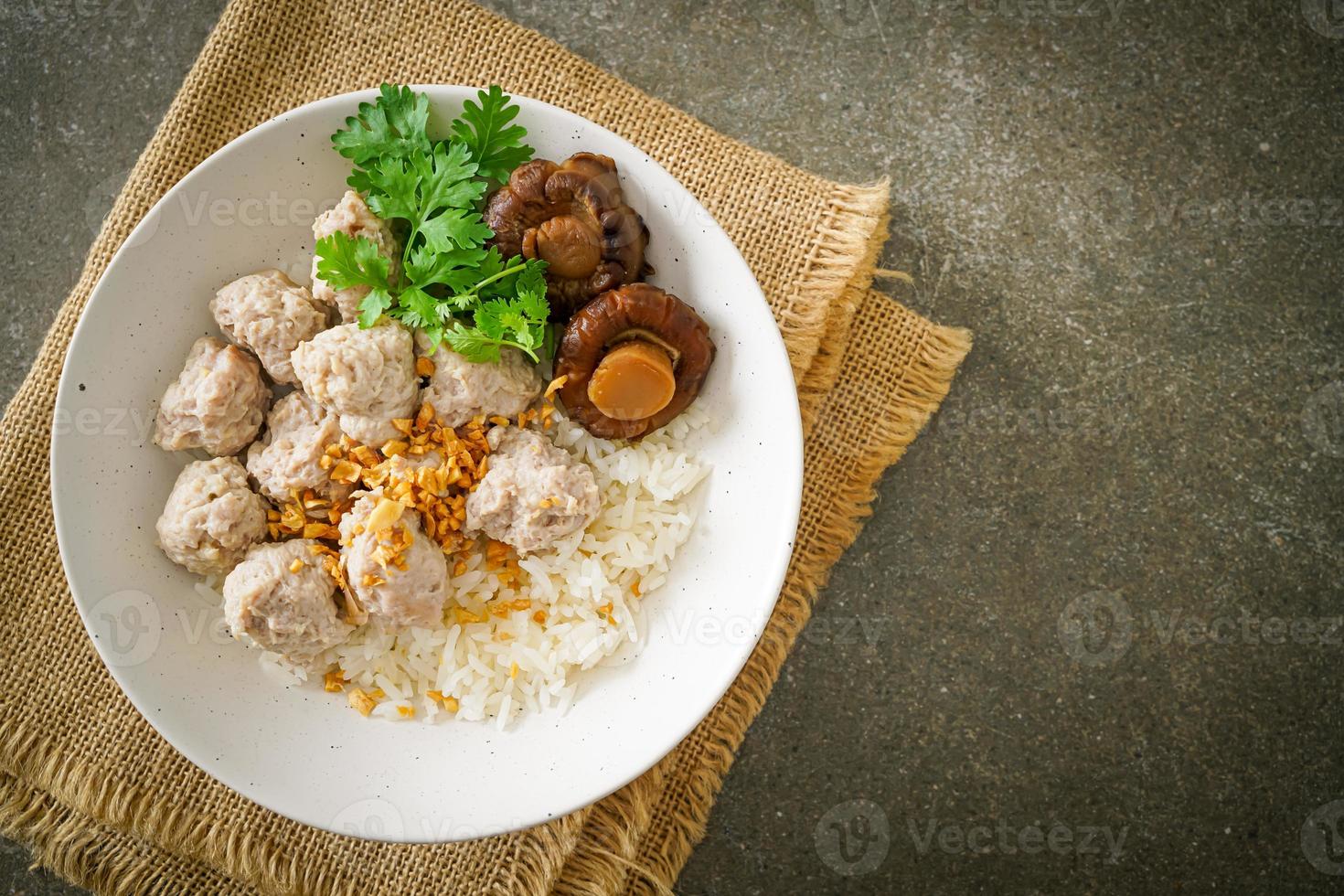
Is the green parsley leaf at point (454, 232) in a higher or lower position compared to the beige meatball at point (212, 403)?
higher

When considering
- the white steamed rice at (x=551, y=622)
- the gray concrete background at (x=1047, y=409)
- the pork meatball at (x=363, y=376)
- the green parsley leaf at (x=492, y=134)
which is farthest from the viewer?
the gray concrete background at (x=1047, y=409)

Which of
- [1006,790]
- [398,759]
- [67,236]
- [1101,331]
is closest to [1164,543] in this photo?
[1101,331]

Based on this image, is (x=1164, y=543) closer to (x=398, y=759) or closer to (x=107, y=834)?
(x=398, y=759)

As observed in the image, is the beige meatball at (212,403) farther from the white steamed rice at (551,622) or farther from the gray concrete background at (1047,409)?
the gray concrete background at (1047,409)

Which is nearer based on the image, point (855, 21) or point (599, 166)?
point (599, 166)

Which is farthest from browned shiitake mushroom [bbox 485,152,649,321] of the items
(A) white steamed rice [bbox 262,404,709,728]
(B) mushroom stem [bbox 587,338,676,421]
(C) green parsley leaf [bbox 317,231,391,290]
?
(A) white steamed rice [bbox 262,404,709,728]

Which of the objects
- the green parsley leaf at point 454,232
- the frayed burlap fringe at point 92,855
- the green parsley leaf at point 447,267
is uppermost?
the green parsley leaf at point 454,232

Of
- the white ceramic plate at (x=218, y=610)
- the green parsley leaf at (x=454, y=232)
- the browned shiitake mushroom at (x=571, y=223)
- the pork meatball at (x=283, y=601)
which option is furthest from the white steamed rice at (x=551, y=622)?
the green parsley leaf at (x=454, y=232)
